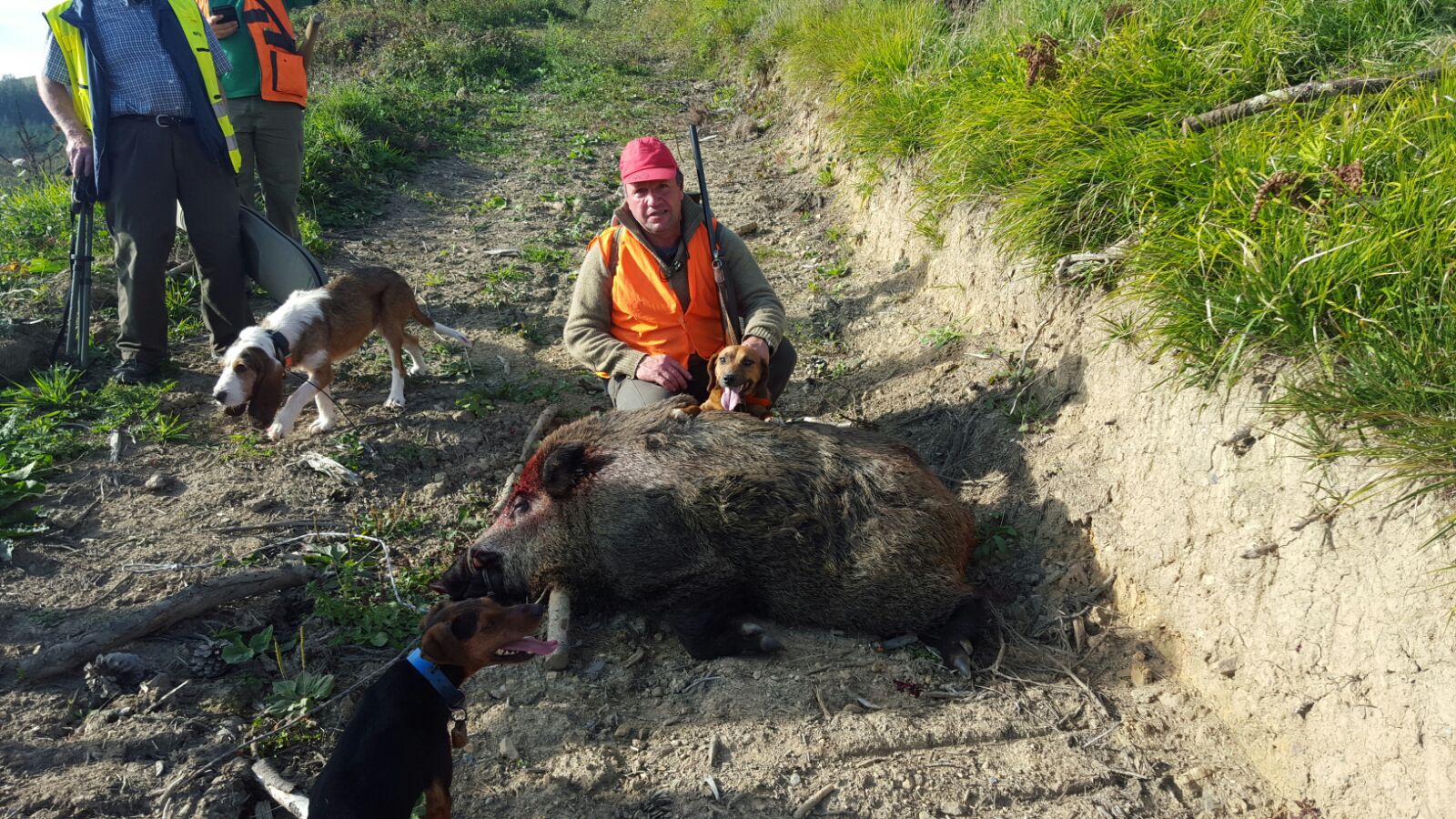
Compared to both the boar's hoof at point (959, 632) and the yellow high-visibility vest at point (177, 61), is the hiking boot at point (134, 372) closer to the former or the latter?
the yellow high-visibility vest at point (177, 61)

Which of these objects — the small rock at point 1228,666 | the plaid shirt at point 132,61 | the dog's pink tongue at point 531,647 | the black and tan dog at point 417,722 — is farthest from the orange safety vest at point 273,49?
the small rock at point 1228,666

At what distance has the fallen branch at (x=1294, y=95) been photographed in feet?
12.9

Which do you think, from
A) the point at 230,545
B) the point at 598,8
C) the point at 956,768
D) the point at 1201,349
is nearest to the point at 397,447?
the point at 230,545

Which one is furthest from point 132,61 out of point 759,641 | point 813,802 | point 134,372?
point 813,802

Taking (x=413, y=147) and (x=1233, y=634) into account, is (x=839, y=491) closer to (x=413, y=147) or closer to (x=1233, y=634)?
(x=1233, y=634)

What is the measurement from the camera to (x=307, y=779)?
3.00 meters

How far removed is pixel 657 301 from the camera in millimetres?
4859

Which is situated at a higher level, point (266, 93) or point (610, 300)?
point (266, 93)

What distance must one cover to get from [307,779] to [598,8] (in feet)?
75.1

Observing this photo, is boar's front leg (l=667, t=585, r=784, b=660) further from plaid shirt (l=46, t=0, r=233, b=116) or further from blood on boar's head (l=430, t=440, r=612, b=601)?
plaid shirt (l=46, t=0, r=233, b=116)

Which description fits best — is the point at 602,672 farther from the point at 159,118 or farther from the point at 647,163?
the point at 159,118

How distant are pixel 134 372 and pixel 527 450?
2.66 meters

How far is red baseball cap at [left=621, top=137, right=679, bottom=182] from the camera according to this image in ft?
14.8

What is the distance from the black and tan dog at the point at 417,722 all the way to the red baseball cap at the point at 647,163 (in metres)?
2.39
